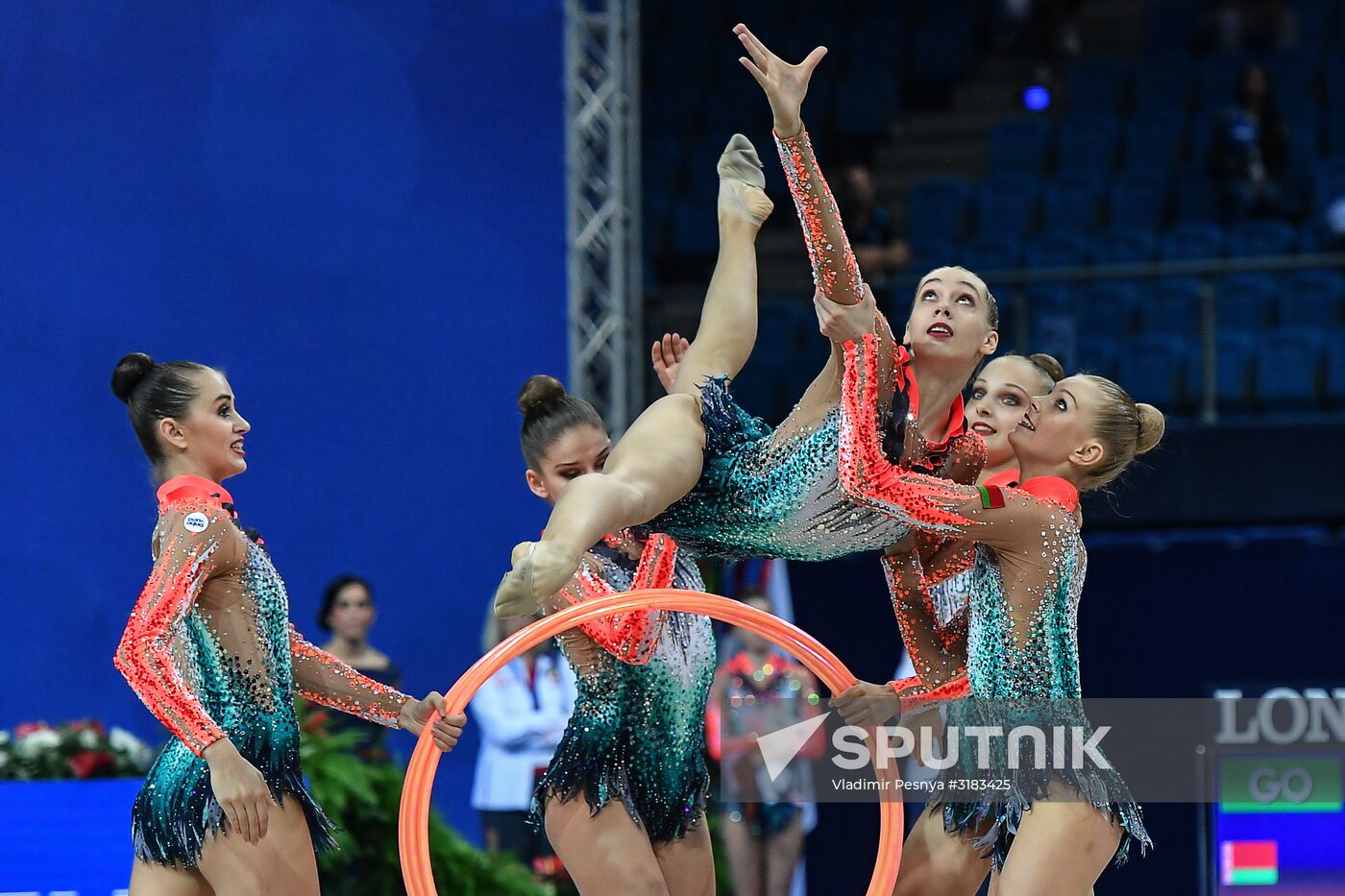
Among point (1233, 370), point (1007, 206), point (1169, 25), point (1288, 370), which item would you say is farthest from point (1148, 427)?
point (1169, 25)

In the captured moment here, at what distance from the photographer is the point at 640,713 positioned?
4.02m

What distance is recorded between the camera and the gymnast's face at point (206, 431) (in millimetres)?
3641

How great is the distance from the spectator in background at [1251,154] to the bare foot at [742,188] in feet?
18.1

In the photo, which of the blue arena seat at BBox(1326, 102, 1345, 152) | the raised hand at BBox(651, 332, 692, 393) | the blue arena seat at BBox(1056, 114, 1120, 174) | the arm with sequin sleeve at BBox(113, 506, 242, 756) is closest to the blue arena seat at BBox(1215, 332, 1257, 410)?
the blue arena seat at BBox(1056, 114, 1120, 174)

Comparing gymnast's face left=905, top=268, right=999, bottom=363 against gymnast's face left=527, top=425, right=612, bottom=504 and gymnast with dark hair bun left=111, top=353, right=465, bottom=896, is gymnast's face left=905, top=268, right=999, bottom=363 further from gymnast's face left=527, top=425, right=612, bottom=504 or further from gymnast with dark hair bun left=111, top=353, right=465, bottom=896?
gymnast with dark hair bun left=111, top=353, right=465, bottom=896

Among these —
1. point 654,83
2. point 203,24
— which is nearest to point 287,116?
point 203,24

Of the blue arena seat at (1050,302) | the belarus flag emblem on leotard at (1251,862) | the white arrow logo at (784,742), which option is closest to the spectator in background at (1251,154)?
the blue arena seat at (1050,302)

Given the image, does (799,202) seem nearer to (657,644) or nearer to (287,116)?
(657,644)

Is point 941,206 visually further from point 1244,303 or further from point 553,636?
point 553,636

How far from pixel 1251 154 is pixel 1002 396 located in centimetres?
569

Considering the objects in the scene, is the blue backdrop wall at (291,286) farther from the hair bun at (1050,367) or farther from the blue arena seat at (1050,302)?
the hair bun at (1050,367)

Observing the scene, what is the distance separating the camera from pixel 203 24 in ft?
22.7

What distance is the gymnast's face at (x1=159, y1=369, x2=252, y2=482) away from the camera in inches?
143

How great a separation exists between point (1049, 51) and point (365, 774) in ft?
23.8
